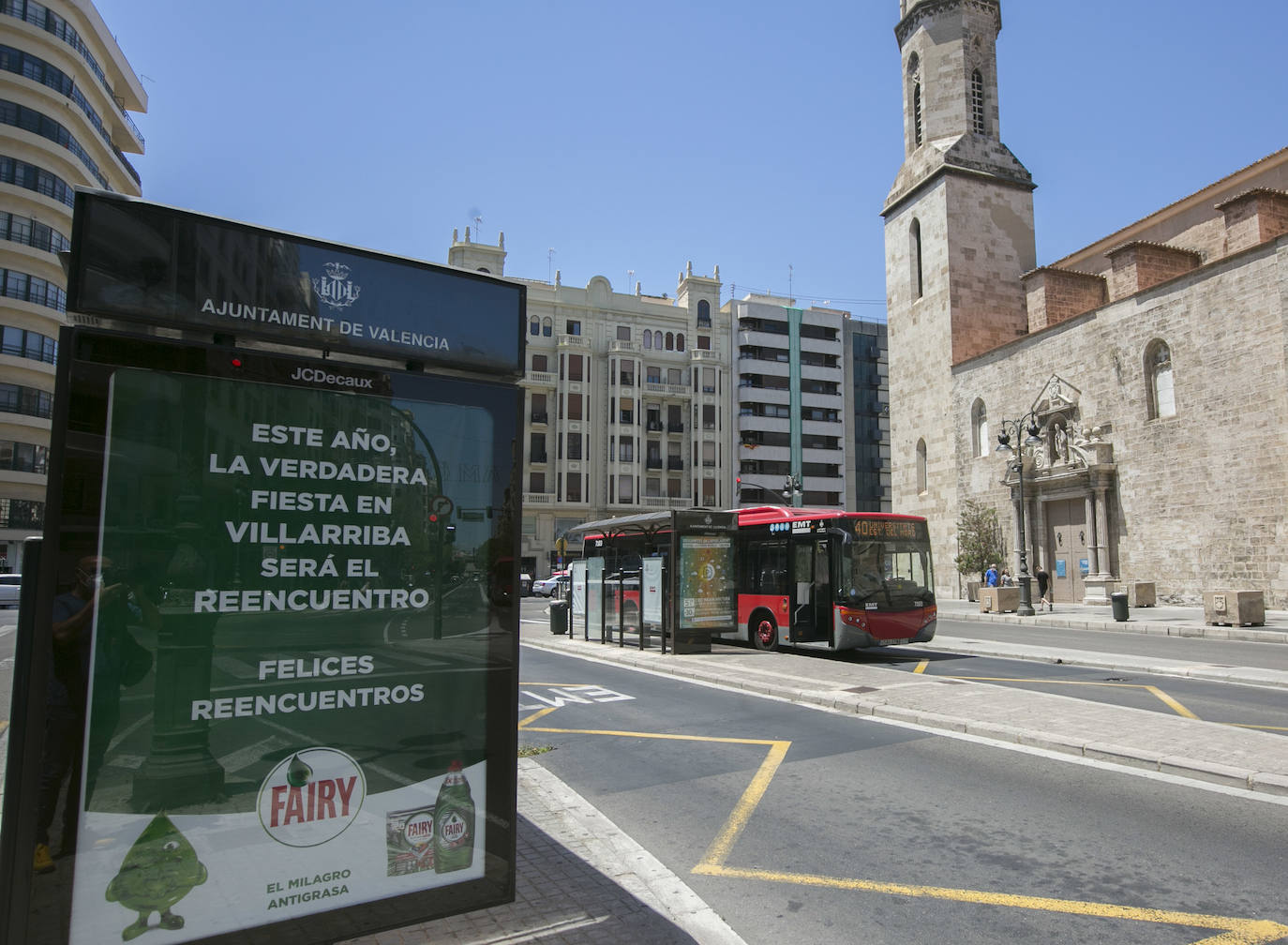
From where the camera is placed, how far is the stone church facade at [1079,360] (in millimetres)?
25156

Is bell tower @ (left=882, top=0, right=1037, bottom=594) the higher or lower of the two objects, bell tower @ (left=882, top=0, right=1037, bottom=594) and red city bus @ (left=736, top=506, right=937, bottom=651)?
the higher

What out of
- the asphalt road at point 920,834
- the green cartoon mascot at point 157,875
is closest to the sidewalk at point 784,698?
the asphalt road at point 920,834

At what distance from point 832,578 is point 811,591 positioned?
0.66 meters

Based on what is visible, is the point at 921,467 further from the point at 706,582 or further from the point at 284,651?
the point at 284,651

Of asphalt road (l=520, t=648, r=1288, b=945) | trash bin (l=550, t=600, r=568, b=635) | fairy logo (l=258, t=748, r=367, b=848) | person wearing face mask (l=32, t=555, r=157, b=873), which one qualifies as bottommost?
asphalt road (l=520, t=648, r=1288, b=945)

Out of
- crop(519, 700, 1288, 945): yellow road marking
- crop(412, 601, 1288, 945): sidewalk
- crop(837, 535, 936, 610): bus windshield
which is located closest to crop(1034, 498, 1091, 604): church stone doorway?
crop(412, 601, 1288, 945): sidewalk

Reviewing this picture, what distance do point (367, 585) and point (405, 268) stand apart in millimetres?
1349

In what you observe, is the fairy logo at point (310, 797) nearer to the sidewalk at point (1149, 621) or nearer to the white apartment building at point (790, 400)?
the sidewalk at point (1149, 621)

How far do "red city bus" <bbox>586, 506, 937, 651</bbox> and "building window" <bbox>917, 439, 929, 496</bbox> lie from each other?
2626cm

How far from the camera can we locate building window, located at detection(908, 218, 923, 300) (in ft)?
135

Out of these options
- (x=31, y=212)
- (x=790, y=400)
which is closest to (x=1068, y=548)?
(x=790, y=400)

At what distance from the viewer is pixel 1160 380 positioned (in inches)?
1121

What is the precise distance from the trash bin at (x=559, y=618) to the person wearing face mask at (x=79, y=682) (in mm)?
17529

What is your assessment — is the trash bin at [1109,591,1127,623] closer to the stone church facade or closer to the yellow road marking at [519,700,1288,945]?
the stone church facade
